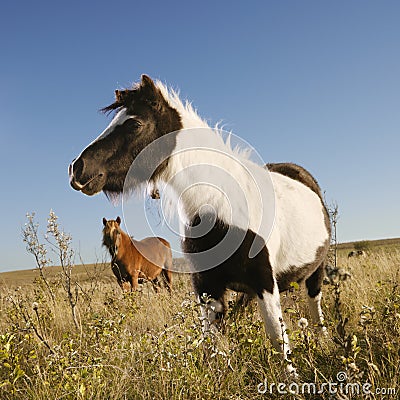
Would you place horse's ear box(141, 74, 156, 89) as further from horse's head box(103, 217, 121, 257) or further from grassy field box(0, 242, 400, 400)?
horse's head box(103, 217, 121, 257)

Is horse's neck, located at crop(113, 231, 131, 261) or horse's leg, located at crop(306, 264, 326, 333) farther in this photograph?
horse's neck, located at crop(113, 231, 131, 261)

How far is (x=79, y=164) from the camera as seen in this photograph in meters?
3.13

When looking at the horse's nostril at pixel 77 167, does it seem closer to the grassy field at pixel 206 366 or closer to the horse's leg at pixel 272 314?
the grassy field at pixel 206 366

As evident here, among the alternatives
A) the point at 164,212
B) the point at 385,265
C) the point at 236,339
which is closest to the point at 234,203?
the point at 164,212

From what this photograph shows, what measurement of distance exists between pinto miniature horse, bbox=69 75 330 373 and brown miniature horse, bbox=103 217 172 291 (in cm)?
479

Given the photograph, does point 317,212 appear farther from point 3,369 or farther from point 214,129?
point 3,369

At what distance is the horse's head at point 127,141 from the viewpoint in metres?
3.15

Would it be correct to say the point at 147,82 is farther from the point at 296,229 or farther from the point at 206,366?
the point at 206,366

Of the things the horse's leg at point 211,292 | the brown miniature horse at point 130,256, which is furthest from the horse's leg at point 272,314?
the brown miniature horse at point 130,256

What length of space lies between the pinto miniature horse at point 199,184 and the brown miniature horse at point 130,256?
479 cm

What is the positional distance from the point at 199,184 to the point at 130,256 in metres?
8.05

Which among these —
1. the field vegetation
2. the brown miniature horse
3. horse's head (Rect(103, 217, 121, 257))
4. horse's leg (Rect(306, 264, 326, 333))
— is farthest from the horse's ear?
horse's head (Rect(103, 217, 121, 257))

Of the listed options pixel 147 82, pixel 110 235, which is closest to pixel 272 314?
pixel 147 82

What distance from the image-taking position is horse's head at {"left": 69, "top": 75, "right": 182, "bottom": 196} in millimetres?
3154
